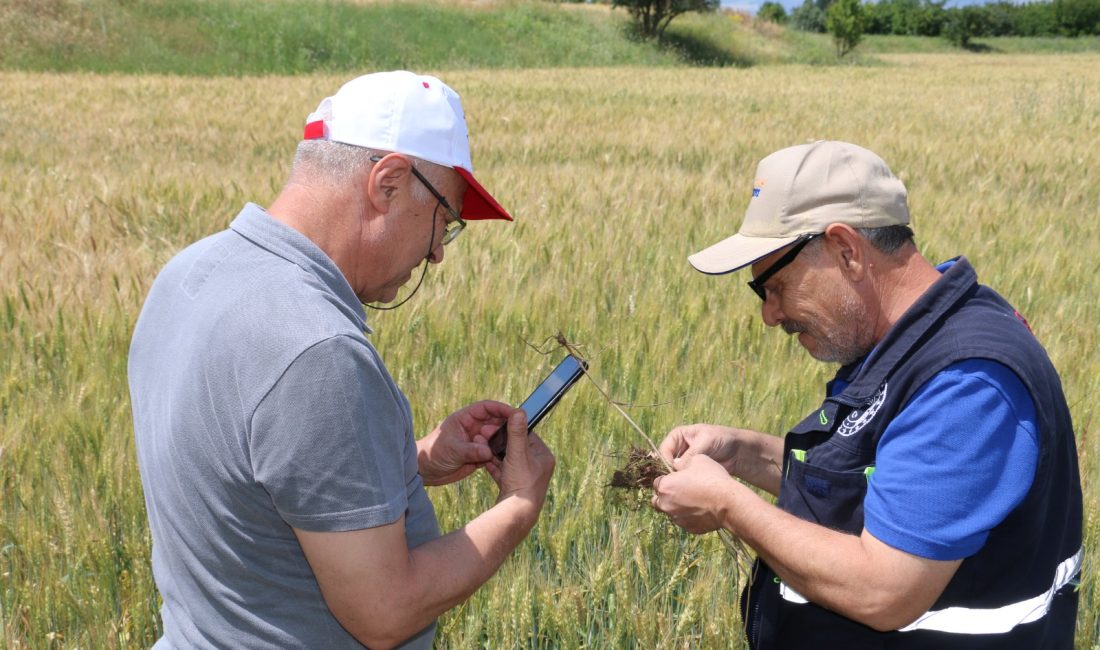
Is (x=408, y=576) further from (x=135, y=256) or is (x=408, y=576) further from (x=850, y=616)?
(x=135, y=256)

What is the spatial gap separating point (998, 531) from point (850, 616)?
256 mm

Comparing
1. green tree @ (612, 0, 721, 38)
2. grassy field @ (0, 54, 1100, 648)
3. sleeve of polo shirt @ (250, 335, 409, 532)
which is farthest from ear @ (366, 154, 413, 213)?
green tree @ (612, 0, 721, 38)

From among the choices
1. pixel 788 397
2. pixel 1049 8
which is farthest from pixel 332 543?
pixel 1049 8

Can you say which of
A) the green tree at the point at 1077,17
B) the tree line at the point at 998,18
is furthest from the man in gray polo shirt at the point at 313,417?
the green tree at the point at 1077,17

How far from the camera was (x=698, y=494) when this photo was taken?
1.68 m

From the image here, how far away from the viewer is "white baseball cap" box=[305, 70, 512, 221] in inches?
56.5

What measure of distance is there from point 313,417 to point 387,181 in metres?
0.43

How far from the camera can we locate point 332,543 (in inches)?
49.4

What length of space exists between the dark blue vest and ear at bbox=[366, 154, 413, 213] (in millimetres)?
809

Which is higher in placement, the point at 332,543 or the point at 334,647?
the point at 332,543

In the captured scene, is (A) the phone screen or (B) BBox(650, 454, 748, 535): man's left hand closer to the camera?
(B) BBox(650, 454, 748, 535): man's left hand

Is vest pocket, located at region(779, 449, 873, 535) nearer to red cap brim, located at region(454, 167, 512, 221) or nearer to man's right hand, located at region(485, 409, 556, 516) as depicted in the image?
man's right hand, located at region(485, 409, 556, 516)

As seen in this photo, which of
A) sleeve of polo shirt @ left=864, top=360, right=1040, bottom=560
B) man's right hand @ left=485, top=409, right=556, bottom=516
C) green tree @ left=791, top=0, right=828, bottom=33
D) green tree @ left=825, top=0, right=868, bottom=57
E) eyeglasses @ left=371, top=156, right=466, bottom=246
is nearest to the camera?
sleeve of polo shirt @ left=864, top=360, right=1040, bottom=560

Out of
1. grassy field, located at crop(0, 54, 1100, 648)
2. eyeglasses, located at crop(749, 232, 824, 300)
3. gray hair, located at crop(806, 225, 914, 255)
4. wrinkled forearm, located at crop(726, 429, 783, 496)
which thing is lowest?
grassy field, located at crop(0, 54, 1100, 648)
